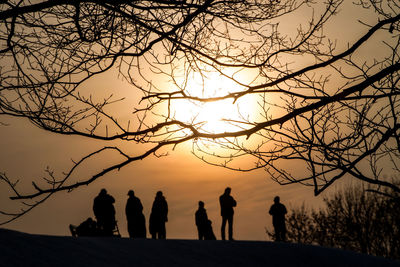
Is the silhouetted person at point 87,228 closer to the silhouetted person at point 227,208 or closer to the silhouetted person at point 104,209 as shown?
the silhouetted person at point 104,209

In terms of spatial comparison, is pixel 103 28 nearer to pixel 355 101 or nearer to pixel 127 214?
pixel 355 101

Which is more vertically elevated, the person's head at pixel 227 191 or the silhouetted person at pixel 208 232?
the person's head at pixel 227 191

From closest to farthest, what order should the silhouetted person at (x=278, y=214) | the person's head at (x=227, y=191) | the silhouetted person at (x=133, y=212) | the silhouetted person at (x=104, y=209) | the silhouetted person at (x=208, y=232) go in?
1. the silhouetted person at (x=104, y=209)
2. the silhouetted person at (x=133, y=212)
3. the person's head at (x=227, y=191)
4. the silhouetted person at (x=278, y=214)
5. the silhouetted person at (x=208, y=232)

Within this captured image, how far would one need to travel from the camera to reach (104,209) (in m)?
15.2

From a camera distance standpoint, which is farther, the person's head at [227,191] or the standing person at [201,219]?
the standing person at [201,219]

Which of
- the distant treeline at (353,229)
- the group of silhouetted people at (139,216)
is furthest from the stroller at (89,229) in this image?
the distant treeline at (353,229)

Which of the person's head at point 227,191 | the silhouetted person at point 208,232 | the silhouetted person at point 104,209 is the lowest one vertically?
the silhouetted person at point 208,232

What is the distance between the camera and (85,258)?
375 inches

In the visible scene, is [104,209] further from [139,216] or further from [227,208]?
[227,208]

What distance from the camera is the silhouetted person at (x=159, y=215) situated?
16.3m

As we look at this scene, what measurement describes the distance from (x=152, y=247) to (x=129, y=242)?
50 centimetres

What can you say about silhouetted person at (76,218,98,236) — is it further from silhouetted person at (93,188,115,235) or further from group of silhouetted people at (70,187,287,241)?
silhouetted person at (93,188,115,235)

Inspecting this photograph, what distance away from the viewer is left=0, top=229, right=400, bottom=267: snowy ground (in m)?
8.95

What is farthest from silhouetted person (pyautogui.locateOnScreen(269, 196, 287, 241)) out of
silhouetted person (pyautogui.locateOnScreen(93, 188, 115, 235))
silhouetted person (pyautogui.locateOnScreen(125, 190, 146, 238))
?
silhouetted person (pyautogui.locateOnScreen(93, 188, 115, 235))
